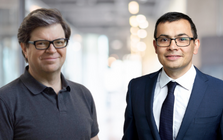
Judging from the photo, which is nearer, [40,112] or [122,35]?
[40,112]

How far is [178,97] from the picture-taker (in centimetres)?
159

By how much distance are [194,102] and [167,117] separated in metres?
0.21

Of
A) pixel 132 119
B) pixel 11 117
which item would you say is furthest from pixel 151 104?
pixel 11 117

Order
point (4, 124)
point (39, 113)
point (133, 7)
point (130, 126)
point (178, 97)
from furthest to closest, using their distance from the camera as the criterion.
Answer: point (133, 7) → point (130, 126) → point (178, 97) → point (39, 113) → point (4, 124)

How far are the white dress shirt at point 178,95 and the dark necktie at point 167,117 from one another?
3 centimetres

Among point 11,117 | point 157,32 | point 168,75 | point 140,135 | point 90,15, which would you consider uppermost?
point 90,15

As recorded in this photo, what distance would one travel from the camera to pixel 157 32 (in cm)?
164

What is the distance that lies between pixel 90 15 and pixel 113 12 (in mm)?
524

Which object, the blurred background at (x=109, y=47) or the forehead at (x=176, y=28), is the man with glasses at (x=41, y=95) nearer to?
the forehead at (x=176, y=28)

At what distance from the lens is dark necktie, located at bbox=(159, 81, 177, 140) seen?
4.95 feet

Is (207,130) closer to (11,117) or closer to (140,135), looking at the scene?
(140,135)

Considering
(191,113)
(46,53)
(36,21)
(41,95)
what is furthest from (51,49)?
(191,113)

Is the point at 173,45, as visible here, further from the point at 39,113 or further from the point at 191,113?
the point at 39,113

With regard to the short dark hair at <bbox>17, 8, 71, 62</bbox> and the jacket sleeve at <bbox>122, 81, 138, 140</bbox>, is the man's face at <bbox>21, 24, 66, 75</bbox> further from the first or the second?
the jacket sleeve at <bbox>122, 81, 138, 140</bbox>
